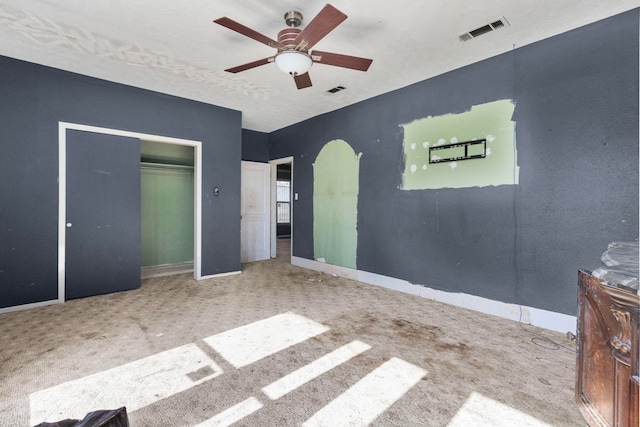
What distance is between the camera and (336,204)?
522 cm

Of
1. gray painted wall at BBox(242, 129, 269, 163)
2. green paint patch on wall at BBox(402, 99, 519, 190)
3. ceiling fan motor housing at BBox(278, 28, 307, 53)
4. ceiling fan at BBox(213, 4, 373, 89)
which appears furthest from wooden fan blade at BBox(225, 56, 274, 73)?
gray painted wall at BBox(242, 129, 269, 163)

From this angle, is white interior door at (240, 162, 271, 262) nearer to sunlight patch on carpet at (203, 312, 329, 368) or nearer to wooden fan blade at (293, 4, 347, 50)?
sunlight patch on carpet at (203, 312, 329, 368)

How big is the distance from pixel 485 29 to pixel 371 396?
11.2 ft

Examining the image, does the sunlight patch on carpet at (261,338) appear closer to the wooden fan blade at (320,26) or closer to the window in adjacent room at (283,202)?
the wooden fan blade at (320,26)

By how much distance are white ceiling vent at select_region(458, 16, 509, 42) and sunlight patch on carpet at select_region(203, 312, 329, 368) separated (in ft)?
10.9

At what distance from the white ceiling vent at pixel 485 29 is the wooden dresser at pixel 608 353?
8.58 ft

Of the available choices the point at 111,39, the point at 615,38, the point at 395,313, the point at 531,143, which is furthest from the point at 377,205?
the point at 111,39

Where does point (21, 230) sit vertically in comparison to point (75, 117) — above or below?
below

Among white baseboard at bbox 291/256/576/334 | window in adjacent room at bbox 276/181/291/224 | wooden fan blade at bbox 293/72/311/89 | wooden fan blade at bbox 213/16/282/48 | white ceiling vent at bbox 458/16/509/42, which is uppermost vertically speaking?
white ceiling vent at bbox 458/16/509/42

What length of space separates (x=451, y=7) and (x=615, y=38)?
1.55 meters

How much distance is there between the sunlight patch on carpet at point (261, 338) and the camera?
2389 millimetres

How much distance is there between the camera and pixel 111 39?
2992 millimetres

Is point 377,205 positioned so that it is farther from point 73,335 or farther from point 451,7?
point 73,335

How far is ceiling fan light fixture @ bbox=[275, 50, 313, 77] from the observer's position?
240cm
